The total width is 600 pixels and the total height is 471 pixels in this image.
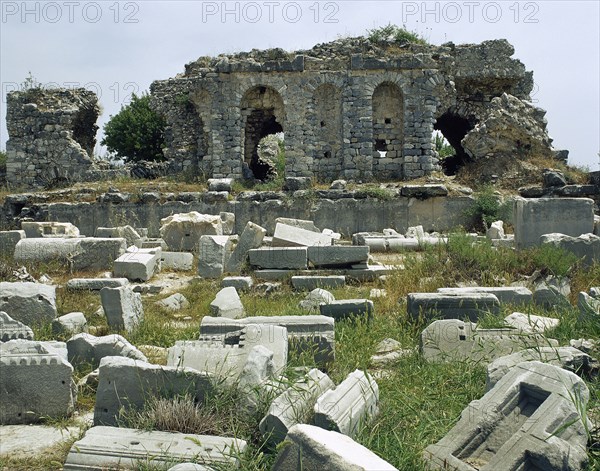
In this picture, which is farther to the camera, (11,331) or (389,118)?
(389,118)

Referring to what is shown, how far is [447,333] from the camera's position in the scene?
565 cm

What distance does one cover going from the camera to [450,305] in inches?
261

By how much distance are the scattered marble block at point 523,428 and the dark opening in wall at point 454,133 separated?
52.9ft

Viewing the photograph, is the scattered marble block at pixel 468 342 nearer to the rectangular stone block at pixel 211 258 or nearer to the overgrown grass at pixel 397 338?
the overgrown grass at pixel 397 338

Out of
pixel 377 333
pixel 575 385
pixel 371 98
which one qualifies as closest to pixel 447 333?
pixel 377 333

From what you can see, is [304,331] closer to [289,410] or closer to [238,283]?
[289,410]

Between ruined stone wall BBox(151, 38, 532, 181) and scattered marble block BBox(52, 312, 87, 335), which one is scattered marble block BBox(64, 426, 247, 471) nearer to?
scattered marble block BBox(52, 312, 87, 335)

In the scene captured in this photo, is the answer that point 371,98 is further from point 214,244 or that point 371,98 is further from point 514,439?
point 514,439

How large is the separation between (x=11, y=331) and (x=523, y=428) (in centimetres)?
461

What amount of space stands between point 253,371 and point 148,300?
14.8ft

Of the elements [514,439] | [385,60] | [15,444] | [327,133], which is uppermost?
[385,60]

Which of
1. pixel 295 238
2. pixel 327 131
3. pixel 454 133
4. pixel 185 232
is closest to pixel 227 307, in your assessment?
pixel 295 238

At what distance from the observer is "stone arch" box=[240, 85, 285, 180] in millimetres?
17797

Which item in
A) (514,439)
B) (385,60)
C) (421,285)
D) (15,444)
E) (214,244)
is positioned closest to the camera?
(514,439)
